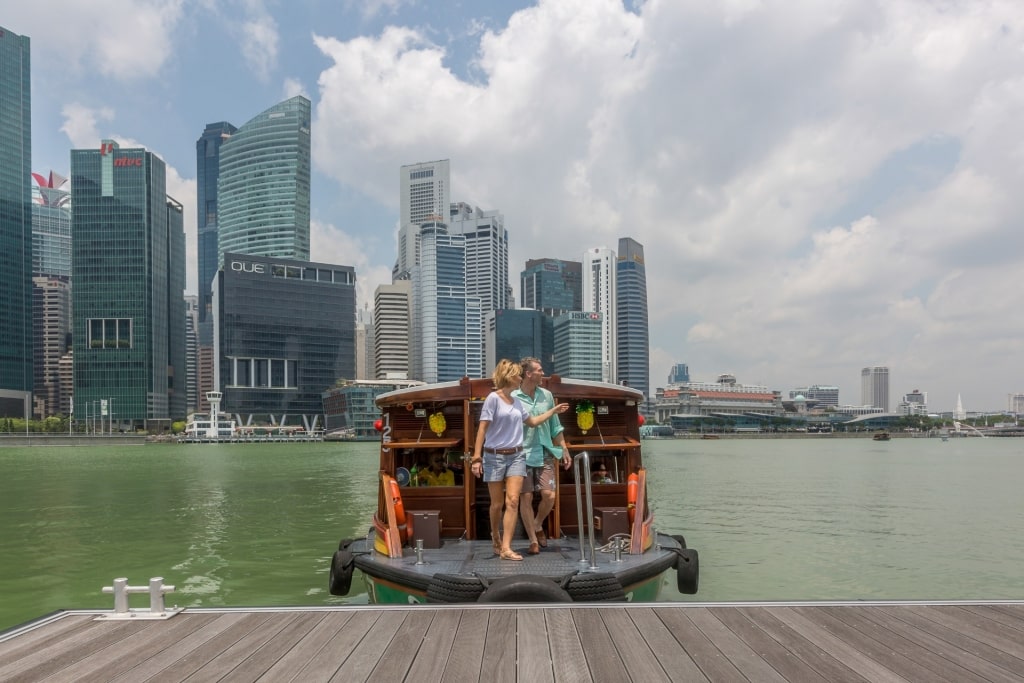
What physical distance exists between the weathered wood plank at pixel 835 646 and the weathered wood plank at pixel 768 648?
22cm

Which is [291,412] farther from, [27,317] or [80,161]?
[80,161]

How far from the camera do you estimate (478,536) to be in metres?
9.23

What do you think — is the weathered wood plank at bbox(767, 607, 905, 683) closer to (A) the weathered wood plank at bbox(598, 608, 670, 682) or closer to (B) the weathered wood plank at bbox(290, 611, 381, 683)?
(A) the weathered wood plank at bbox(598, 608, 670, 682)

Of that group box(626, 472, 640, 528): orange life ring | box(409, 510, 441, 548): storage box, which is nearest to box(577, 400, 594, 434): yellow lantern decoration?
box(626, 472, 640, 528): orange life ring

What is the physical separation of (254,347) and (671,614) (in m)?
162

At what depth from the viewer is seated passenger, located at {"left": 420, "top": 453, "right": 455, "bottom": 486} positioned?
9.58m

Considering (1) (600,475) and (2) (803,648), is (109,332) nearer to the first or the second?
(1) (600,475)

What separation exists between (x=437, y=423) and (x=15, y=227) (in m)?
192

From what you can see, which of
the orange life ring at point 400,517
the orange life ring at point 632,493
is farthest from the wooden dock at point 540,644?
the orange life ring at point 632,493

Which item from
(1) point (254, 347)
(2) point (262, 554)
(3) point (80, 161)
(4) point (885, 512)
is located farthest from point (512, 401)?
(3) point (80, 161)

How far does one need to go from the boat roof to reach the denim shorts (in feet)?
5.08

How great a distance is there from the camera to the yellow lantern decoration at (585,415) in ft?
32.0

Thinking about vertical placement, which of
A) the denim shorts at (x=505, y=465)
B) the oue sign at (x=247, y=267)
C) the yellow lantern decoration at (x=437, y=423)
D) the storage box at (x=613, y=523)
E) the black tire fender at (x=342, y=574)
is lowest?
the black tire fender at (x=342, y=574)

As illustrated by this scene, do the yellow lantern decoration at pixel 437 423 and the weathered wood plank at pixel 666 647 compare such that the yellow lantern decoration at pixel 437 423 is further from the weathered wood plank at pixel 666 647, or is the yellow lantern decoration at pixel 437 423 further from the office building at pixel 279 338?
the office building at pixel 279 338
